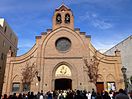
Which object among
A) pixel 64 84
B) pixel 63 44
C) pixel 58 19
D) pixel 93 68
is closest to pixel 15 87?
pixel 64 84

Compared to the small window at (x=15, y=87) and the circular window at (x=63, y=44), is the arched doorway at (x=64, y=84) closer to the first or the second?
the circular window at (x=63, y=44)

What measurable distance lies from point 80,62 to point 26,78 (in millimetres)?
9996

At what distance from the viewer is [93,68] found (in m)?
29.6

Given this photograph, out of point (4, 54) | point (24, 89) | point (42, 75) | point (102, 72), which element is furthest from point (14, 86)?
point (102, 72)

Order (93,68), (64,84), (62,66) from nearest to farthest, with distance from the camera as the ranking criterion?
(93,68) < (62,66) < (64,84)

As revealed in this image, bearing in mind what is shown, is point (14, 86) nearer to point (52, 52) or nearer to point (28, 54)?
point (28, 54)

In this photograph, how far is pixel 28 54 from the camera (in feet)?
103

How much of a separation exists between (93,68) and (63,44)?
7.45 m

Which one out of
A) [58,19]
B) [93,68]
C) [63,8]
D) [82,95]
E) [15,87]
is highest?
[63,8]

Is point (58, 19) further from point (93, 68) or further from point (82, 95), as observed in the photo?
point (82, 95)

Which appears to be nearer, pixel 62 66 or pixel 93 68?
pixel 93 68

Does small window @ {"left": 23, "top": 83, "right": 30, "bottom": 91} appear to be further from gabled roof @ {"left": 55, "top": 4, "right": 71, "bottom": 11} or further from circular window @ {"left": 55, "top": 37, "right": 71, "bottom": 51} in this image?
gabled roof @ {"left": 55, "top": 4, "right": 71, "bottom": 11}

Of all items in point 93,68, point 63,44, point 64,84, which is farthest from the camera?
point 64,84

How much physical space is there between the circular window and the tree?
4450mm
